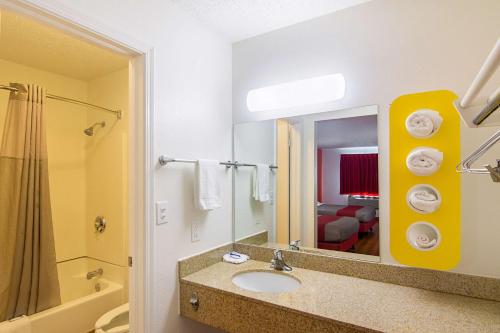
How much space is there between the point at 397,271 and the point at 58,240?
9.15 ft

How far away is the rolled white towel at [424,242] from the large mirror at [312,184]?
0.26m

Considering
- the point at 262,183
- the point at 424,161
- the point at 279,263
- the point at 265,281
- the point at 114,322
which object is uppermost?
the point at 424,161

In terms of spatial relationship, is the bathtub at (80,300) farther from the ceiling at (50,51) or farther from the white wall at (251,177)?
the ceiling at (50,51)

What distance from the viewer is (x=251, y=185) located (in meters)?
1.98

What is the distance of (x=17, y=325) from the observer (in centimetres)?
166

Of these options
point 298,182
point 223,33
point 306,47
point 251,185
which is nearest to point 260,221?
point 251,185

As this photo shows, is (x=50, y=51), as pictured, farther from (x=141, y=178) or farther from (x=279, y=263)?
(x=279, y=263)

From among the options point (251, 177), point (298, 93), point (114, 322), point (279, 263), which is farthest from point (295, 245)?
point (114, 322)

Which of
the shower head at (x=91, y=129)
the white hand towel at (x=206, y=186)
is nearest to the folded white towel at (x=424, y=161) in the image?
the white hand towel at (x=206, y=186)

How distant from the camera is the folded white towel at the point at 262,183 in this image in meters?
1.90

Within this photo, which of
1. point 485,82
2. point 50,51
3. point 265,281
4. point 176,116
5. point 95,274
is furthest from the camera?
point 95,274

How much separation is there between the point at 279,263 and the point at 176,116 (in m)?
1.05

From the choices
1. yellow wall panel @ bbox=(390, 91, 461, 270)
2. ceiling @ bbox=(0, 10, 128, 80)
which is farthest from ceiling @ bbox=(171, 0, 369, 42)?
yellow wall panel @ bbox=(390, 91, 461, 270)

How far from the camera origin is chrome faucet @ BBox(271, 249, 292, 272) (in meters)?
1.62
